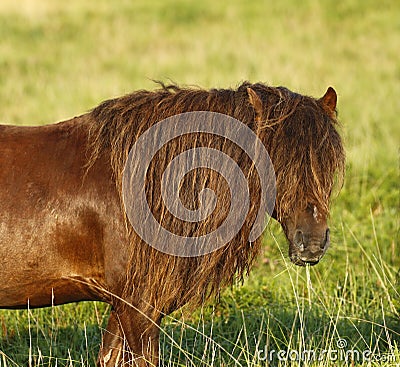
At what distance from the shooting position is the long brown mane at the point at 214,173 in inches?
122

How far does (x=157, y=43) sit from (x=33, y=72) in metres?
2.83

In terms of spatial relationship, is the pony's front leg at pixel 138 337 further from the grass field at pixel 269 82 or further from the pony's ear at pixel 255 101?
the pony's ear at pixel 255 101

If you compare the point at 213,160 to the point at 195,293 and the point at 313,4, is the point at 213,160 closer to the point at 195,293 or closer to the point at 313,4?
the point at 195,293

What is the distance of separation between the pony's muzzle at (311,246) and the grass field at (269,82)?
299 mm

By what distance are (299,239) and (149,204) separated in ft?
2.22

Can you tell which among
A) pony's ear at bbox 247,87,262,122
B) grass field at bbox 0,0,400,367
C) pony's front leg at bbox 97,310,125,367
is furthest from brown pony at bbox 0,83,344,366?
grass field at bbox 0,0,400,367

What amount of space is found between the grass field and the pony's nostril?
0.29m

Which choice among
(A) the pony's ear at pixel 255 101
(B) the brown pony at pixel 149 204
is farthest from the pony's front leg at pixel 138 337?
(A) the pony's ear at pixel 255 101

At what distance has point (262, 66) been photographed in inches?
450

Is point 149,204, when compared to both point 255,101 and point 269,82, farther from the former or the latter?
point 269,82

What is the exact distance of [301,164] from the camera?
308 cm

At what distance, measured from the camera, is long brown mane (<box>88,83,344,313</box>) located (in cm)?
309

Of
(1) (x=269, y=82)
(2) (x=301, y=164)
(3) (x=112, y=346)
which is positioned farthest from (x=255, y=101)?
(1) (x=269, y=82)

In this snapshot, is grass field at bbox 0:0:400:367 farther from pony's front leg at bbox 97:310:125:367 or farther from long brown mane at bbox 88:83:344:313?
long brown mane at bbox 88:83:344:313
